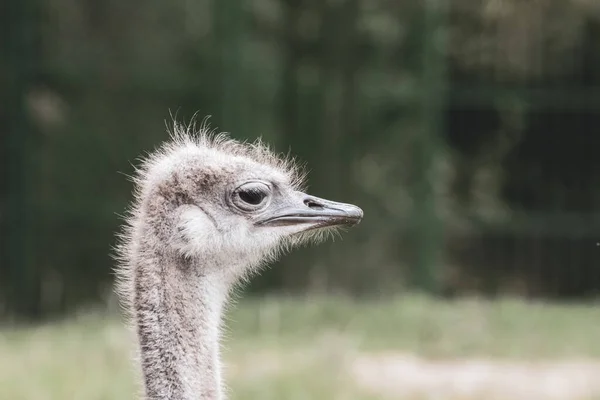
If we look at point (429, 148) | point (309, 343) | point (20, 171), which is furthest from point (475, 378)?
point (20, 171)

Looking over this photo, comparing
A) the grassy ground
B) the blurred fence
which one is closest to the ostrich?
the grassy ground

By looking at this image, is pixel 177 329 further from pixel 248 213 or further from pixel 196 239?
pixel 248 213

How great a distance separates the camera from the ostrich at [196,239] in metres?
3.48

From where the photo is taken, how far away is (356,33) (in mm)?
11133

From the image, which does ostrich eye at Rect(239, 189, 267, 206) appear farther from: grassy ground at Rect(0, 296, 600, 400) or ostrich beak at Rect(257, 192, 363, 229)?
grassy ground at Rect(0, 296, 600, 400)

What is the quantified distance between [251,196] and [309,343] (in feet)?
14.1

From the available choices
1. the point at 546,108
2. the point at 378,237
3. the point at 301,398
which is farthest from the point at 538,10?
the point at 301,398

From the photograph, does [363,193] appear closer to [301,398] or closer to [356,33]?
[356,33]

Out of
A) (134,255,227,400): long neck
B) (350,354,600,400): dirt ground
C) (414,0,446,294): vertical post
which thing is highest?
(414,0,446,294): vertical post

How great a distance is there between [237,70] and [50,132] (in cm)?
161

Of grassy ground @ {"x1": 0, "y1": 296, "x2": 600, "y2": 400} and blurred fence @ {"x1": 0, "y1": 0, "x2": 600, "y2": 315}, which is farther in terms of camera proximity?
blurred fence @ {"x1": 0, "y1": 0, "x2": 600, "y2": 315}

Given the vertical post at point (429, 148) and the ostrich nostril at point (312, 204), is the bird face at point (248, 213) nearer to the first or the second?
the ostrich nostril at point (312, 204)

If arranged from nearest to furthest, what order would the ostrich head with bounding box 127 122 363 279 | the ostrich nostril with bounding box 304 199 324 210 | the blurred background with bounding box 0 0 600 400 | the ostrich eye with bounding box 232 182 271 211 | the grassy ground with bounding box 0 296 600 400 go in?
the ostrich head with bounding box 127 122 363 279, the ostrich eye with bounding box 232 182 271 211, the ostrich nostril with bounding box 304 199 324 210, the grassy ground with bounding box 0 296 600 400, the blurred background with bounding box 0 0 600 400

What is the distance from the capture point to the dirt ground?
697 cm
